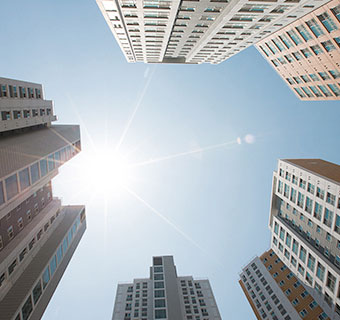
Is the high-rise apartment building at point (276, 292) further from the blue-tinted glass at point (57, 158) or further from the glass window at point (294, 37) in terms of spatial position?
the blue-tinted glass at point (57, 158)

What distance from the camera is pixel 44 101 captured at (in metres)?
48.9

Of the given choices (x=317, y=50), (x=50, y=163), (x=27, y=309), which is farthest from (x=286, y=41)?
(x=27, y=309)

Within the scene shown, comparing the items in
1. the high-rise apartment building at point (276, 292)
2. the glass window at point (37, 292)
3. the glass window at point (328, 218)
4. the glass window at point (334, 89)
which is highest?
the glass window at point (334, 89)

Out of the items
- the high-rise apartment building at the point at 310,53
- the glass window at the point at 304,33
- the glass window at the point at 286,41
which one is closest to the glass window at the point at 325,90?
the high-rise apartment building at the point at 310,53

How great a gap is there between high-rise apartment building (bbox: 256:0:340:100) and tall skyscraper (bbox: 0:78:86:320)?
54999mm

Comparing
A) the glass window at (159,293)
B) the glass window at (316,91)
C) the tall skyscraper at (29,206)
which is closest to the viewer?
the tall skyscraper at (29,206)

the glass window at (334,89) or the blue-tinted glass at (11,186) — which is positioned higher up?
the glass window at (334,89)

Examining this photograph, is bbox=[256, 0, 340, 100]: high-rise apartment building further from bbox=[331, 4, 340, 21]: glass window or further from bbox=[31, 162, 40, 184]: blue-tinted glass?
bbox=[31, 162, 40, 184]: blue-tinted glass

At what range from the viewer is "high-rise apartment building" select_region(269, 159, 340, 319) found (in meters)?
37.8

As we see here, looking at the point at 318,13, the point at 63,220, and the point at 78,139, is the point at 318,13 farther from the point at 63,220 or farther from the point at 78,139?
the point at 63,220

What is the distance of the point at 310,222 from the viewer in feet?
148

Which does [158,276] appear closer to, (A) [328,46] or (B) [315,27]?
(A) [328,46]

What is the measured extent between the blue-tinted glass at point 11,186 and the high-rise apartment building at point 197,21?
30.4 m

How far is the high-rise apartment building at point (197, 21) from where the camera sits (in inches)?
1387
